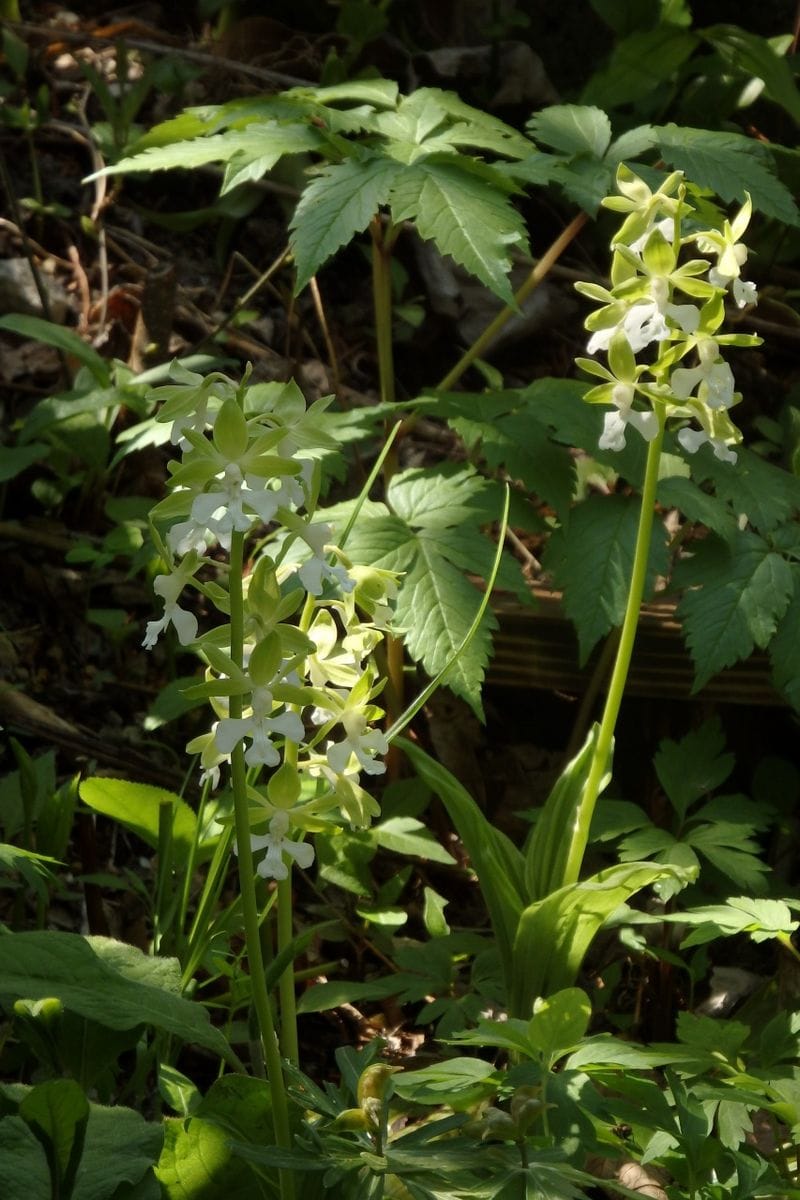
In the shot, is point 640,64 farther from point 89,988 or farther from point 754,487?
point 89,988

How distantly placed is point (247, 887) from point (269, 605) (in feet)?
0.86

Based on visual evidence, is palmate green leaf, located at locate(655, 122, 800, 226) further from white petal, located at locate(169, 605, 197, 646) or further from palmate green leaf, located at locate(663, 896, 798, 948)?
white petal, located at locate(169, 605, 197, 646)

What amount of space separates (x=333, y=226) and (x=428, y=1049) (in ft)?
4.23

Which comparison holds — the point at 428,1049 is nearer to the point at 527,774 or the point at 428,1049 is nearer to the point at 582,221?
the point at 527,774

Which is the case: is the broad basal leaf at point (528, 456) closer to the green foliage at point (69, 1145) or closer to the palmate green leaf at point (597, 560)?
the palmate green leaf at point (597, 560)

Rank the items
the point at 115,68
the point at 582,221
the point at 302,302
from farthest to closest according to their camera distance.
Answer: the point at 115,68
the point at 302,302
the point at 582,221

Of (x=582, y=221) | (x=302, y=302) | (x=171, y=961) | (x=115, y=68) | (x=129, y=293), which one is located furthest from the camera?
(x=115, y=68)

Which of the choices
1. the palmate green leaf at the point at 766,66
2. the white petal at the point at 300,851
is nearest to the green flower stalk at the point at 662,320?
the white petal at the point at 300,851

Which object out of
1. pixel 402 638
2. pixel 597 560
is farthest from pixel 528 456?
pixel 402 638

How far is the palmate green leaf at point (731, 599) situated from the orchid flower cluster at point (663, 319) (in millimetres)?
447

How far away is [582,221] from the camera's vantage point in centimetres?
233

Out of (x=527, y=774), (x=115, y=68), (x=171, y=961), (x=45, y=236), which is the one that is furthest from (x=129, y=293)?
(x=171, y=961)


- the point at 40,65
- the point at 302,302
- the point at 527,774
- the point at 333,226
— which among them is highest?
the point at 333,226

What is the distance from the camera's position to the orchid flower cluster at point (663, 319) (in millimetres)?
1529
